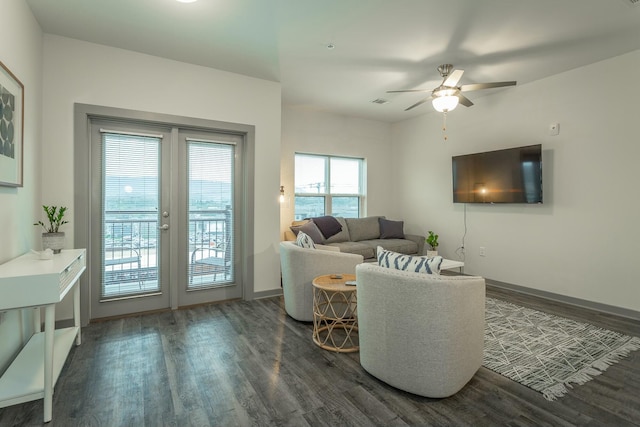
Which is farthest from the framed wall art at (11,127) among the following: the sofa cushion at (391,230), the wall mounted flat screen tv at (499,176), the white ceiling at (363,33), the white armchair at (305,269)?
the wall mounted flat screen tv at (499,176)

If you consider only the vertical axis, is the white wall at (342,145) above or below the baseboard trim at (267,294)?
above

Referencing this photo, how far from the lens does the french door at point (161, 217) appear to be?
332 centimetres

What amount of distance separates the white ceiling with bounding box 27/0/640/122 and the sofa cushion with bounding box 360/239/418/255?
251 cm

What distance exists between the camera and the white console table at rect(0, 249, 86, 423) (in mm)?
1679

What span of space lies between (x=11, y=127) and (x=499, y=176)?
5.16m

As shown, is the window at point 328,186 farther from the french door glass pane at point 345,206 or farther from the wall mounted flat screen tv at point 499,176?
the wall mounted flat screen tv at point 499,176

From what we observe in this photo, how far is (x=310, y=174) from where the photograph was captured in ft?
18.7

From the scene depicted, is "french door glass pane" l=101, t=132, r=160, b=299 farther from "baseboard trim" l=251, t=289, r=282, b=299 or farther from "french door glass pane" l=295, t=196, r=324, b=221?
"french door glass pane" l=295, t=196, r=324, b=221

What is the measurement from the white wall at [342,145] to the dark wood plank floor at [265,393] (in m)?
2.85

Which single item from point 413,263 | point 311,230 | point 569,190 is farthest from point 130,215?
point 569,190

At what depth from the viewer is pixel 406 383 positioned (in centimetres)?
200

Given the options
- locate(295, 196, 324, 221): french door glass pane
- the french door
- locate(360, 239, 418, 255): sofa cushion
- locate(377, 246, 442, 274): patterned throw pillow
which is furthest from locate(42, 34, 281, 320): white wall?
locate(377, 246, 442, 274): patterned throw pillow

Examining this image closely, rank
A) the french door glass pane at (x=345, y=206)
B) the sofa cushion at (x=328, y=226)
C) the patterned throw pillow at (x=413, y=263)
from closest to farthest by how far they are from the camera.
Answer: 1. the patterned throw pillow at (x=413, y=263)
2. the sofa cushion at (x=328, y=226)
3. the french door glass pane at (x=345, y=206)

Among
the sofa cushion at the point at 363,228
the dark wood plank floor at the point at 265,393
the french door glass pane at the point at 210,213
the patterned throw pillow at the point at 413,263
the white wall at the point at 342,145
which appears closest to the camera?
the dark wood plank floor at the point at 265,393
